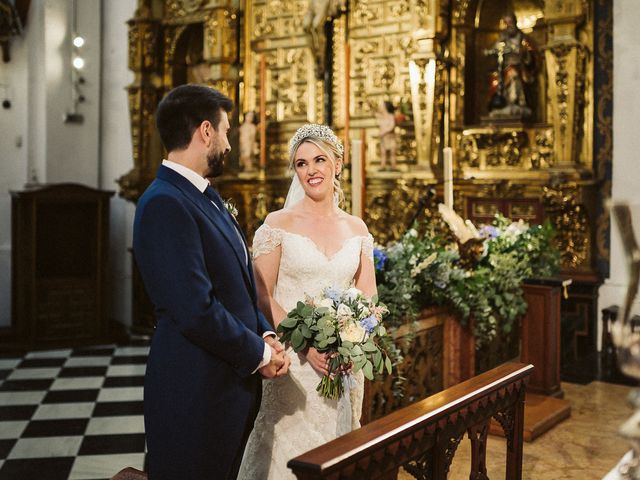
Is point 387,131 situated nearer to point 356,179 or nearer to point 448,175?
point 448,175

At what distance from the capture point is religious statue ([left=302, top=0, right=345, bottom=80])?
27.7ft

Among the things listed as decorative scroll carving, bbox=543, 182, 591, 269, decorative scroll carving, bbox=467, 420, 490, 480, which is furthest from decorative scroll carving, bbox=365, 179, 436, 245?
decorative scroll carving, bbox=467, 420, 490, 480

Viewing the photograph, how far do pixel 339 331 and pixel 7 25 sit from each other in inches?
318

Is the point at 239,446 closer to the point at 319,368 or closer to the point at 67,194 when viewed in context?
the point at 319,368

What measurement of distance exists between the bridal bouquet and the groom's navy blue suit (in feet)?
1.18

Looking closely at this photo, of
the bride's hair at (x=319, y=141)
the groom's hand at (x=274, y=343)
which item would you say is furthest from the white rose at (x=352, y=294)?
the bride's hair at (x=319, y=141)

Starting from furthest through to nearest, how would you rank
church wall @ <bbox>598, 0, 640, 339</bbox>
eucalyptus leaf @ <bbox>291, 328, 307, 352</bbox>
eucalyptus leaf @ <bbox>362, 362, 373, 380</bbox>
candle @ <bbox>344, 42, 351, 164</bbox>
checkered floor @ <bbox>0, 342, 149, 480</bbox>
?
1. church wall @ <bbox>598, 0, 640, 339</bbox>
2. candle @ <bbox>344, 42, 351, 164</bbox>
3. checkered floor @ <bbox>0, 342, 149, 480</bbox>
4. eucalyptus leaf @ <bbox>291, 328, 307, 352</bbox>
5. eucalyptus leaf @ <bbox>362, 362, 373, 380</bbox>

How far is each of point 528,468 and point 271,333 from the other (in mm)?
2178

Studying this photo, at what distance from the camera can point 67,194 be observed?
8812mm

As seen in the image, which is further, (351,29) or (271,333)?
(351,29)

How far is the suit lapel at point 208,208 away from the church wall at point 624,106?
5551mm

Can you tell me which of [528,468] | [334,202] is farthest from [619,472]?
[528,468]

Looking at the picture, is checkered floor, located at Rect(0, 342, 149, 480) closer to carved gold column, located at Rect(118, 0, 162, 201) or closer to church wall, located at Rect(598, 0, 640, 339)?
carved gold column, located at Rect(118, 0, 162, 201)

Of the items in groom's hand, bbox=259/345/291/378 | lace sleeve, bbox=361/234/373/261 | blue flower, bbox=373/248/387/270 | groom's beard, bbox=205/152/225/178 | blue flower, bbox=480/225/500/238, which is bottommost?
groom's hand, bbox=259/345/291/378
